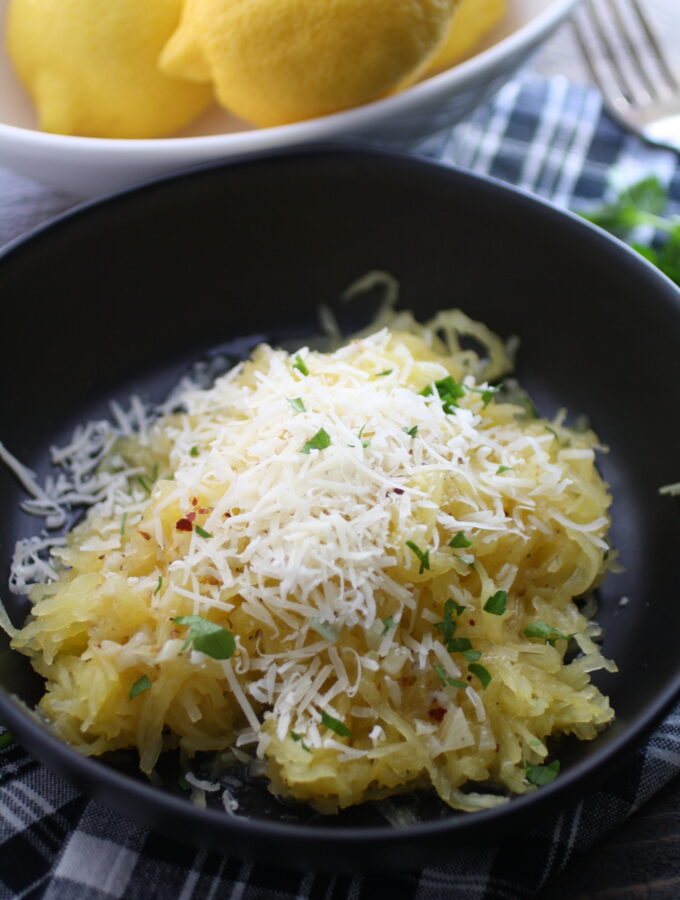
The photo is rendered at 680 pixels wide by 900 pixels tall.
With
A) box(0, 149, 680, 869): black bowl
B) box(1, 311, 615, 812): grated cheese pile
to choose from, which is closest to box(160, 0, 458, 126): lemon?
box(0, 149, 680, 869): black bowl

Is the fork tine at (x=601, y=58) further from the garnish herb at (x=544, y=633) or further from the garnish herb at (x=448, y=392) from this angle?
the garnish herb at (x=544, y=633)

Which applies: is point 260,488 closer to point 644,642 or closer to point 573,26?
point 644,642

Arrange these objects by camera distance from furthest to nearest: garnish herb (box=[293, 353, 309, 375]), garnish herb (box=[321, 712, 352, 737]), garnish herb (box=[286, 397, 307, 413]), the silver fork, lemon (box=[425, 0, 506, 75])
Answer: the silver fork < lemon (box=[425, 0, 506, 75]) < garnish herb (box=[293, 353, 309, 375]) < garnish herb (box=[286, 397, 307, 413]) < garnish herb (box=[321, 712, 352, 737])

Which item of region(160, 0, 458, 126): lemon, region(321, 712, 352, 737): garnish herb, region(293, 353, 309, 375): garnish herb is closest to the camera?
region(321, 712, 352, 737): garnish herb

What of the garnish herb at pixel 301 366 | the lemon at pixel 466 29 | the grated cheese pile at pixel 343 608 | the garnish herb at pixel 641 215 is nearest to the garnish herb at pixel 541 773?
the grated cheese pile at pixel 343 608

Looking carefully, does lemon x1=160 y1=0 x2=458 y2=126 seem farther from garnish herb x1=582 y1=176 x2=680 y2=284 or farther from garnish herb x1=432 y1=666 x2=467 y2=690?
garnish herb x1=432 y1=666 x2=467 y2=690

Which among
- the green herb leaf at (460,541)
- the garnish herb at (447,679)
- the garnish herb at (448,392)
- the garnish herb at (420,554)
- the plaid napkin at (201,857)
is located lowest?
the plaid napkin at (201,857)
